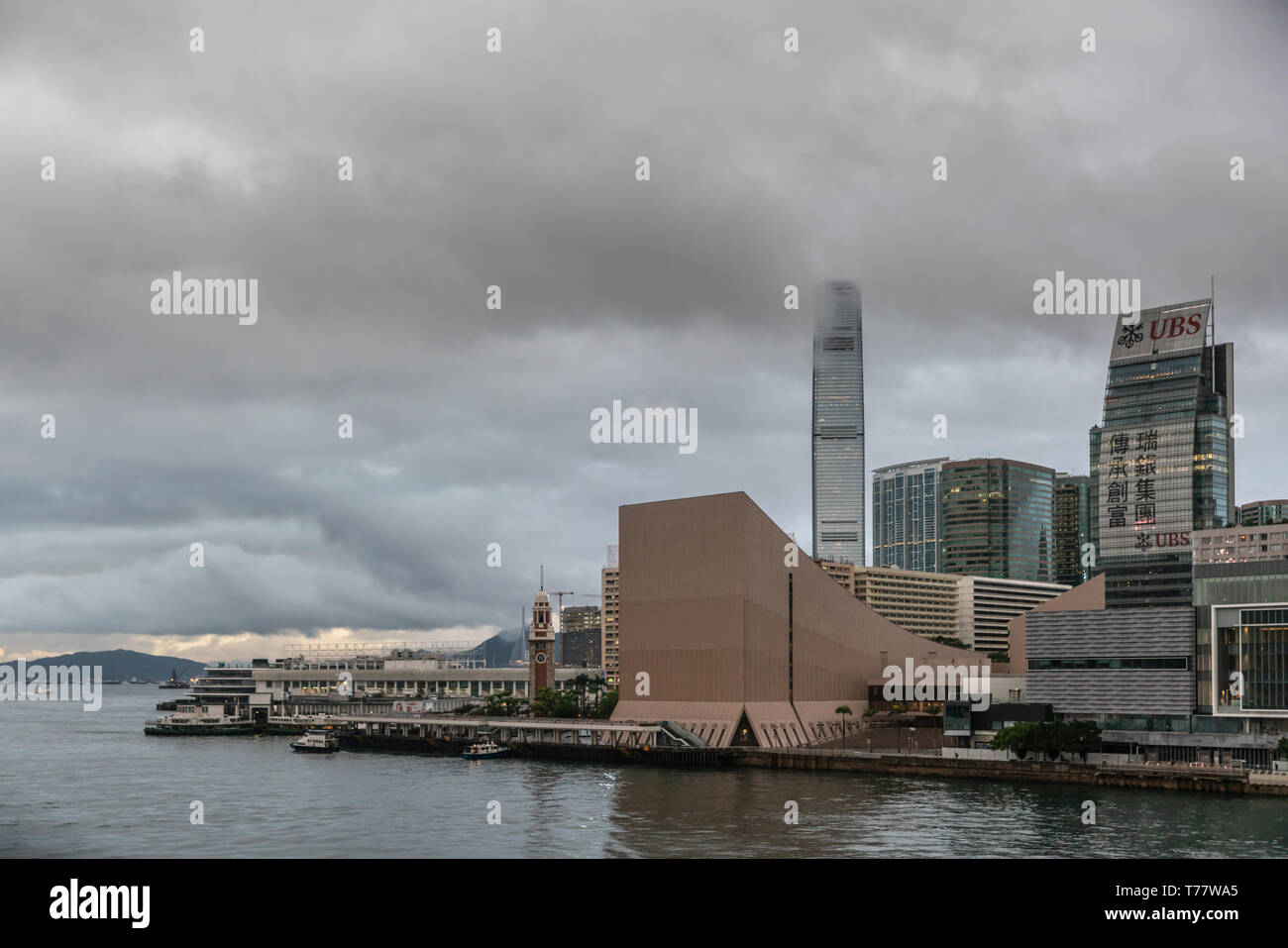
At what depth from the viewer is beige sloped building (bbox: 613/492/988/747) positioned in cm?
8538

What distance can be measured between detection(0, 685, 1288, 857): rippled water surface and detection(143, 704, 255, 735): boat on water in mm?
39432

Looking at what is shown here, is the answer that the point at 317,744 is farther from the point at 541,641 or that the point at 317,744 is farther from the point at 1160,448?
the point at 1160,448

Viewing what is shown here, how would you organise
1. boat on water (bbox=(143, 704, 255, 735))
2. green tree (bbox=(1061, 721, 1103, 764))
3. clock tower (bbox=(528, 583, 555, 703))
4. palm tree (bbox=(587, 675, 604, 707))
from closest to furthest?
1. green tree (bbox=(1061, 721, 1103, 764))
2. boat on water (bbox=(143, 704, 255, 735))
3. clock tower (bbox=(528, 583, 555, 703))
4. palm tree (bbox=(587, 675, 604, 707))

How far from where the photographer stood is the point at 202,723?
118 metres

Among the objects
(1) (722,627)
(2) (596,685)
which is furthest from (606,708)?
(2) (596,685)

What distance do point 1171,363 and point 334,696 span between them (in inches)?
3788

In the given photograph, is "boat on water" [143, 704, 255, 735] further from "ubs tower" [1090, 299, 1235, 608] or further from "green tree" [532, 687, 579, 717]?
"ubs tower" [1090, 299, 1235, 608]

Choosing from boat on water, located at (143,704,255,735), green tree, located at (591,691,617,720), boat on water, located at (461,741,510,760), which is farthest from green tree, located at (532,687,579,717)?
boat on water, located at (143,704,255,735)

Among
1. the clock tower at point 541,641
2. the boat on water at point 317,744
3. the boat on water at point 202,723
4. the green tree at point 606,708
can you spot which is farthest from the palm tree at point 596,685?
the boat on water at point 317,744

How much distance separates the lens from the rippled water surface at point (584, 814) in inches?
1504

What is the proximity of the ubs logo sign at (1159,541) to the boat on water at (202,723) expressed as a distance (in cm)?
8615

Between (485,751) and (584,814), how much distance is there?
3982 centimetres
